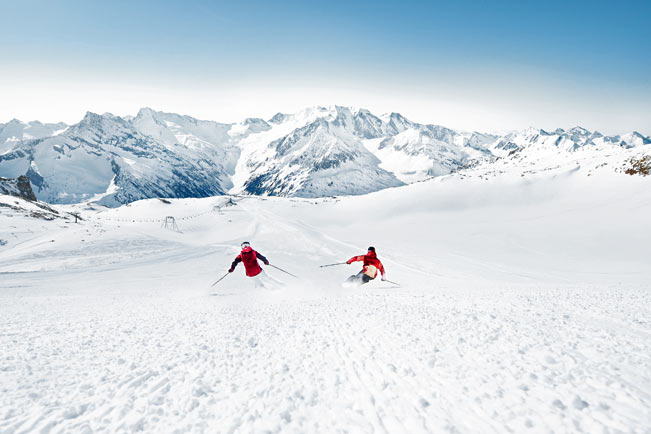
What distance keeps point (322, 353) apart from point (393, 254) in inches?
954


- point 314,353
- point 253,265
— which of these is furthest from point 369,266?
point 314,353

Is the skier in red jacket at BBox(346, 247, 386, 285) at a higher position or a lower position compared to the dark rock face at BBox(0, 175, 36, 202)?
higher

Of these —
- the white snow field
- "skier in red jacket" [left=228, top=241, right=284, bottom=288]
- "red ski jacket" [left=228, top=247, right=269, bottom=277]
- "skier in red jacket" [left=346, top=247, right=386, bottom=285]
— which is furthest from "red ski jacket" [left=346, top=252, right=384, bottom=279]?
"red ski jacket" [left=228, top=247, right=269, bottom=277]

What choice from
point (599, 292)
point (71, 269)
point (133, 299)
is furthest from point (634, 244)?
point (71, 269)

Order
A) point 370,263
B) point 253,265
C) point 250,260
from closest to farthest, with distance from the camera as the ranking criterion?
point 370,263 → point 250,260 → point 253,265

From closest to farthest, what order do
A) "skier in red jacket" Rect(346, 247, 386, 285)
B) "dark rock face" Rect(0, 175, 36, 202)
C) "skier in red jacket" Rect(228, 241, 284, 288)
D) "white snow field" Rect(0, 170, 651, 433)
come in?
"white snow field" Rect(0, 170, 651, 433), "skier in red jacket" Rect(346, 247, 386, 285), "skier in red jacket" Rect(228, 241, 284, 288), "dark rock face" Rect(0, 175, 36, 202)

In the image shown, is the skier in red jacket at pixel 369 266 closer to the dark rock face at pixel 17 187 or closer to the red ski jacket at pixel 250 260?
the red ski jacket at pixel 250 260

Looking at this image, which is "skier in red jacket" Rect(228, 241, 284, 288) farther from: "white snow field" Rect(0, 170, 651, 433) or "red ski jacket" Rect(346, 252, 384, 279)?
"red ski jacket" Rect(346, 252, 384, 279)

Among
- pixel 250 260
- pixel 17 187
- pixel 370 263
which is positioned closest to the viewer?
pixel 370 263

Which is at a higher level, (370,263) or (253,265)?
(370,263)

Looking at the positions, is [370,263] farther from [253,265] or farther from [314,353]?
[314,353]

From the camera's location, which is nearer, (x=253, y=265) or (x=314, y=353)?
(x=314, y=353)

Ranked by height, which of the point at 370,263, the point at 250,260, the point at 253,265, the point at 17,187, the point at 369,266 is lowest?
the point at 17,187

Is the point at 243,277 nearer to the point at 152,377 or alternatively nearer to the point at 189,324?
the point at 189,324
